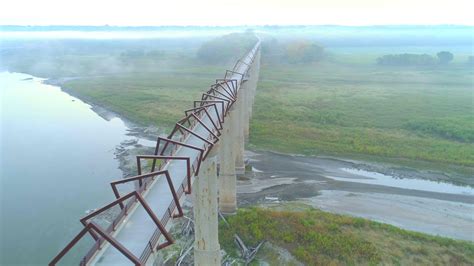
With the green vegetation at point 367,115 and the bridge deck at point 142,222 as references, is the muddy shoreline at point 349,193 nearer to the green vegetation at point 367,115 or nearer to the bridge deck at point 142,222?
the green vegetation at point 367,115

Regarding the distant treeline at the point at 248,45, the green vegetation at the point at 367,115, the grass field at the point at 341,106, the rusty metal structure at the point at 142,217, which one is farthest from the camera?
the distant treeline at the point at 248,45

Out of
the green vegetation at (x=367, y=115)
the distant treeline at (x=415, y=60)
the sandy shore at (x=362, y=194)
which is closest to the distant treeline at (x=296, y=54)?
the distant treeline at (x=415, y=60)

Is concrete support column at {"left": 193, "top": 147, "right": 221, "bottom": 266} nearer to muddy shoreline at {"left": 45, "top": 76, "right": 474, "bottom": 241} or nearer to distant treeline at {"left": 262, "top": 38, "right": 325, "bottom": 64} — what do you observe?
muddy shoreline at {"left": 45, "top": 76, "right": 474, "bottom": 241}

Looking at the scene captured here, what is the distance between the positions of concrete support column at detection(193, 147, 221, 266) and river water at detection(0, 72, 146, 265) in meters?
10.1

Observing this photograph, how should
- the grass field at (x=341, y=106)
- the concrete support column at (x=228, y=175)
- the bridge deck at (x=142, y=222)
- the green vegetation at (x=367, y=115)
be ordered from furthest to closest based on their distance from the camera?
the grass field at (x=341, y=106) < the green vegetation at (x=367, y=115) < the concrete support column at (x=228, y=175) < the bridge deck at (x=142, y=222)

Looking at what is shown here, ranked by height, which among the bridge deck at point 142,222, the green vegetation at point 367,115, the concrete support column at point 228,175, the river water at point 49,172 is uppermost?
the bridge deck at point 142,222

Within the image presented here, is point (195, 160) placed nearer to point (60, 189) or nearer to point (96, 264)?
point (96, 264)

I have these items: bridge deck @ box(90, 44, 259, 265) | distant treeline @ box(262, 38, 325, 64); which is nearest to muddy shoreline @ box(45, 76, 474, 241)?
bridge deck @ box(90, 44, 259, 265)

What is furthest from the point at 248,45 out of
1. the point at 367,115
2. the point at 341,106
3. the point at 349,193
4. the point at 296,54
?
the point at 349,193

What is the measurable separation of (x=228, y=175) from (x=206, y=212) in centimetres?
1126

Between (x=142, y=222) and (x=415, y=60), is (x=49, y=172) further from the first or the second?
(x=415, y=60)

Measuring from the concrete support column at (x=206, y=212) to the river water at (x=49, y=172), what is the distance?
10098 millimetres

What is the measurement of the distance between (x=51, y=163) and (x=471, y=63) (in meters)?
130

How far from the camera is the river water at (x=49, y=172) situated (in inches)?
1119
